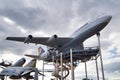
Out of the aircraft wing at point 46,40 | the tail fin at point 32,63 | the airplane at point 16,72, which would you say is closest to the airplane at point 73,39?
the aircraft wing at point 46,40

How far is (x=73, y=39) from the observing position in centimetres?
4956

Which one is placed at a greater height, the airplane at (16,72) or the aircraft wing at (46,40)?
the aircraft wing at (46,40)

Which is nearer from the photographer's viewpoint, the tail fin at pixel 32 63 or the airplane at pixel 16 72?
the airplane at pixel 16 72

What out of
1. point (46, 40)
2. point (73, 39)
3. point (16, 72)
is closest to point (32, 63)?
point (16, 72)

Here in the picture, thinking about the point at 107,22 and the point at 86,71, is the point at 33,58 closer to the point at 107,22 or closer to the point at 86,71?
the point at 86,71

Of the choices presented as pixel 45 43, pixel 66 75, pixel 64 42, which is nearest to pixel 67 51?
pixel 64 42

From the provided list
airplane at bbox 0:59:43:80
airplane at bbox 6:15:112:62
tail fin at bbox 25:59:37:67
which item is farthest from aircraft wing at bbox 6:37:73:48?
tail fin at bbox 25:59:37:67

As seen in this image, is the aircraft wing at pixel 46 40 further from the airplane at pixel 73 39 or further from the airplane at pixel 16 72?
the airplane at pixel 16 72

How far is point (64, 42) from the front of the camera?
5119 cm

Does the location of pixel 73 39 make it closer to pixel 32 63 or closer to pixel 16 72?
pixel 16 72

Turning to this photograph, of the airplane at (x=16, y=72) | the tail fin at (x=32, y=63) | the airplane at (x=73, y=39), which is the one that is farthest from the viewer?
the tail fin at (x=32, y=63)

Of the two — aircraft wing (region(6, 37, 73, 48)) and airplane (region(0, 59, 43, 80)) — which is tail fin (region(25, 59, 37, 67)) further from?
aircraft wing (region(6, 37, 73, 48))

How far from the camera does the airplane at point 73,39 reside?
4603 centimetres

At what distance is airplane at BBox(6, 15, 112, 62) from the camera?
4603cm
